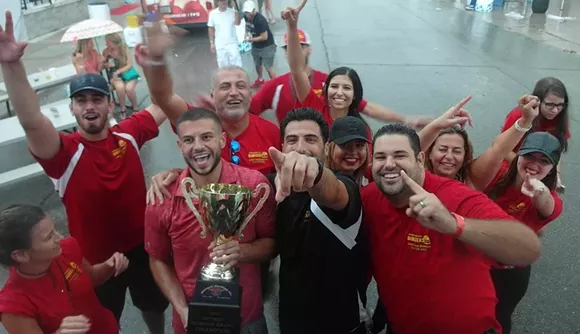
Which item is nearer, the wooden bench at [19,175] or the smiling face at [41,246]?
the smiling face at [41,246]

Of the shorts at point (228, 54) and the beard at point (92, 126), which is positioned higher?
the beard at point (92, 126)

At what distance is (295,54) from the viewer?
13.0 ft

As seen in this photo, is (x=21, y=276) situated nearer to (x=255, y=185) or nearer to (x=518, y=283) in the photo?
(x=255, y=185)

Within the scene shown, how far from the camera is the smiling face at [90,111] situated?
111 inches

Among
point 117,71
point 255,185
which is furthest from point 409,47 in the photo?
point 255,185

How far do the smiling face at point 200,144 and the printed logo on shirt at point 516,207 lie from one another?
179 centimetres

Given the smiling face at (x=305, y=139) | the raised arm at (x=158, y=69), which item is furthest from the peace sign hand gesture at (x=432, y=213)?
the raised arm at (x=158, y=69)

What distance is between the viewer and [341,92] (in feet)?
12.1

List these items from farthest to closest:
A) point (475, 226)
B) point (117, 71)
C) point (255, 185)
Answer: point (117, 71) < point (255, 185) < point (475, 226)

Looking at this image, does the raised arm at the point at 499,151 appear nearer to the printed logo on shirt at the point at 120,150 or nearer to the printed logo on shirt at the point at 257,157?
the printed logo on shirt at the point at 257,157

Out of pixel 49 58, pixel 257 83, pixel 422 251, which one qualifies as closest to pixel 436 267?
pixel 422 251

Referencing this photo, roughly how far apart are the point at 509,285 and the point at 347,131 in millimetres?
1475

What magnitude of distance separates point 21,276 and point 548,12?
23166 millimetres

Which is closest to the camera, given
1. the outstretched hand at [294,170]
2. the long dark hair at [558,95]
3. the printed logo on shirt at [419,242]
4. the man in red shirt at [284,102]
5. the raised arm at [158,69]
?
the outstretched hand at [294,170]
